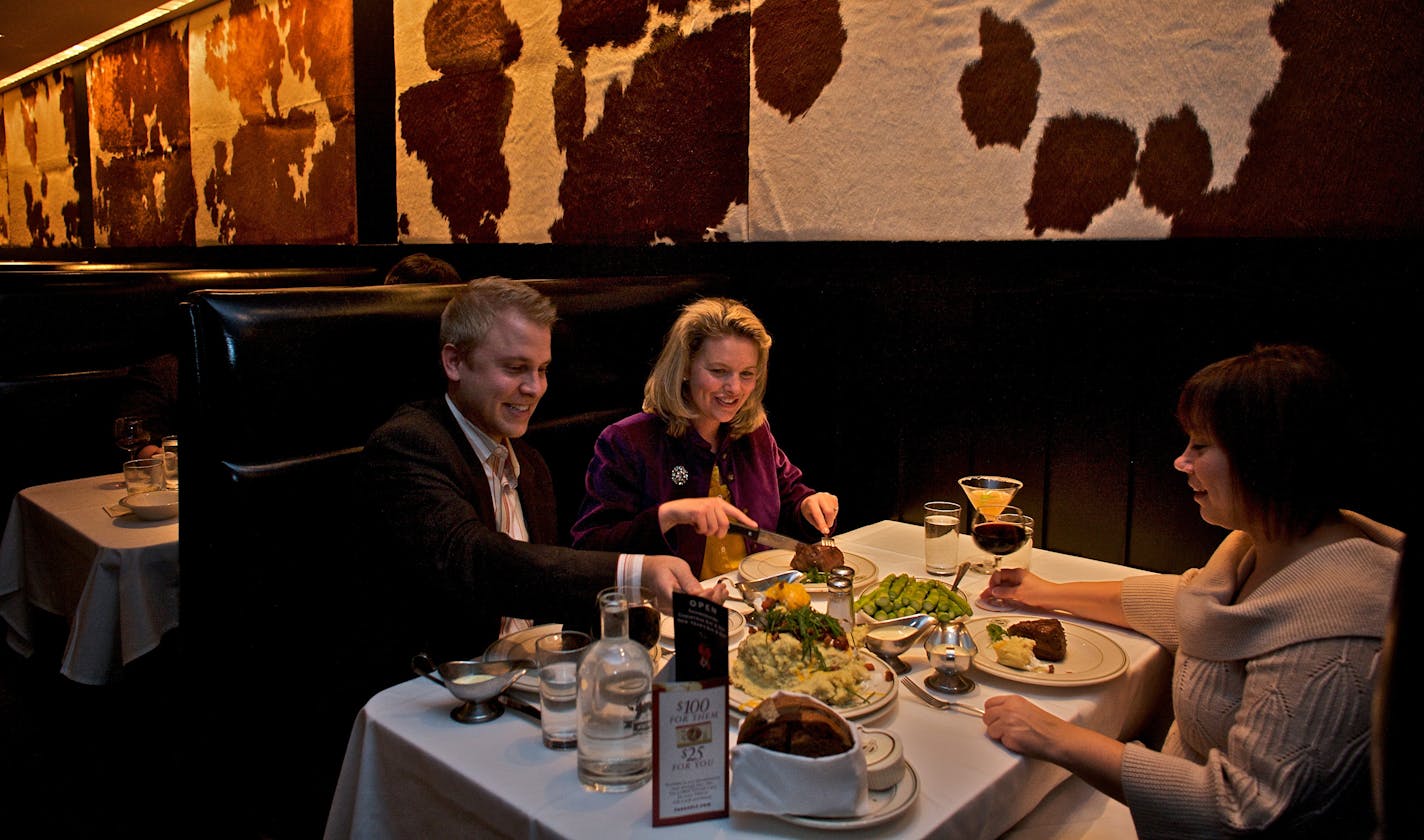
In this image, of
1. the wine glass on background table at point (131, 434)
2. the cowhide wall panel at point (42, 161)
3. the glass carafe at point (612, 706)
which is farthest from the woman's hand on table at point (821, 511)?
the cowhide wall panel at point (42, 161)

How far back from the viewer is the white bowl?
95.8 inches

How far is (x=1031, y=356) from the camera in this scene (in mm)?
2582

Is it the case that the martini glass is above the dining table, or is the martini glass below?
above

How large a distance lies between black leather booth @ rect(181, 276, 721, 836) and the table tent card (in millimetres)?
966

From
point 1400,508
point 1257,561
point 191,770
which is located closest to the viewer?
point 1257,561

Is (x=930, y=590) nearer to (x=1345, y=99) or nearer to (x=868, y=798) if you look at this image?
(x=868, y=798)

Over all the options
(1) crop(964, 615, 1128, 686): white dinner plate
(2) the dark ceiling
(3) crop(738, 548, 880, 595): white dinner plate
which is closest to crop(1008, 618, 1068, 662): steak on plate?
(1) crop(964, 615, 1128, 686): white dinner plate

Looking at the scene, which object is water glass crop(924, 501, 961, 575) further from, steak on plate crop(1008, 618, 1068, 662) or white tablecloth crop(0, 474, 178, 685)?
white tablecloth crop(0, 474, 178, 685)

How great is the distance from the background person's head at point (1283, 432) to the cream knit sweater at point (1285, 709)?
3.0 inches

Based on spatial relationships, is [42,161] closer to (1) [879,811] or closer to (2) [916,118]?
(2) [916,118]

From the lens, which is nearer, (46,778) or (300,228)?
(46,778)

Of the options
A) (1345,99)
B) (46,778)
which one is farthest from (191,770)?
(1345,99)

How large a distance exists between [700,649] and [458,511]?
791 mm

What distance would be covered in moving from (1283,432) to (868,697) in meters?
0.70
